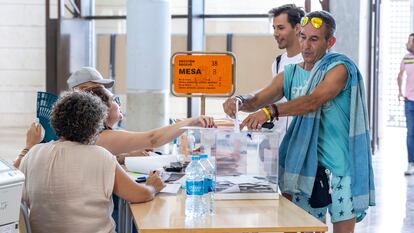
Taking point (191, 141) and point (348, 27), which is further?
point (348, 27)

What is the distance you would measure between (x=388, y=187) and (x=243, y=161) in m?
4.64

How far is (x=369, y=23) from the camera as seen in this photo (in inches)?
400

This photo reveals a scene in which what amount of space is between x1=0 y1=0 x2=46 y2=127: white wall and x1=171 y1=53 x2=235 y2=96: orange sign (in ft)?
25.3

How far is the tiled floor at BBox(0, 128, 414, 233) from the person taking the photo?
18.6 ft

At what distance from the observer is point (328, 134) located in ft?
10.3

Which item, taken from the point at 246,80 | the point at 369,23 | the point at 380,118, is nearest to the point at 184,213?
the point at 246,80

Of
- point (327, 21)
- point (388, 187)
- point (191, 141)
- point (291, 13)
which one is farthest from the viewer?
point (388, 187)

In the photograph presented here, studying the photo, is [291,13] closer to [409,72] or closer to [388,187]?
[388,187]

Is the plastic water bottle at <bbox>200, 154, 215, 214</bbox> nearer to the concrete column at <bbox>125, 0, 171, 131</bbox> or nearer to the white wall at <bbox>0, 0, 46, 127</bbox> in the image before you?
the concrete column at <bbox>125, 0, 171, 131</bbox>

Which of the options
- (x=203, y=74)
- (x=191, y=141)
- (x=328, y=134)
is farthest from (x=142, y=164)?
(x=328, y=134)

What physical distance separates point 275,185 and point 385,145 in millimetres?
9062

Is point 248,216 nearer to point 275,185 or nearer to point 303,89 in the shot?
point 275,185

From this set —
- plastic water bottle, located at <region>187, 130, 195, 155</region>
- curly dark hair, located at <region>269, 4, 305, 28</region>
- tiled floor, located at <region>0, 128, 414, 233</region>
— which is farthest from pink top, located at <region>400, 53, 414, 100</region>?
plastic water bottle, located at <region>187, 130, 195, 155</region>

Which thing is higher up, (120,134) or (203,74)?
(203,74)
